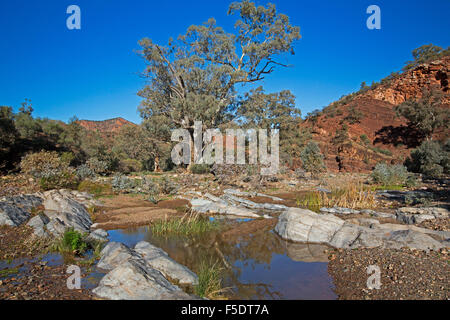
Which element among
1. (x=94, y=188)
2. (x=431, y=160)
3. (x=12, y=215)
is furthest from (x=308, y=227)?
(x=431, y=160)

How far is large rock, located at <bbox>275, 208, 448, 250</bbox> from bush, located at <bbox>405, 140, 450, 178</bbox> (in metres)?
15.7

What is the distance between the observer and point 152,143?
26.0 meters

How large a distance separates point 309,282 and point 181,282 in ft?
7.80

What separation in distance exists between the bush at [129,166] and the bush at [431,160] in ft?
76.9

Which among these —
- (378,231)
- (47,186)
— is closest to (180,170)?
(47,186)

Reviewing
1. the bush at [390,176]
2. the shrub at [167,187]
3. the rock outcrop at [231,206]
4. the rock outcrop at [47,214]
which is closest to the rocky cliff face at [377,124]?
the bush at [390,176]

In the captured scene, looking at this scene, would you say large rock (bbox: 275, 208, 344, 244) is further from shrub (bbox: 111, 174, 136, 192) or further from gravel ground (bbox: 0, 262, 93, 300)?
shrub (bbox: 111, 174, 136, 192)

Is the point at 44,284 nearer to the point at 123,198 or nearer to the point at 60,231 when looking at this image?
the point at 60,231

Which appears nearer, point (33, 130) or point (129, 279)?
point (129, 279)

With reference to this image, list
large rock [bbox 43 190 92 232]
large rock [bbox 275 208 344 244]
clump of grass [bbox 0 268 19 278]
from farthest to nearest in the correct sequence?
1. large rock [bbox 43 190 92 232]
2. large rock [bbox 275 208 344 244]
3. clump of grass [bbox 0 268 19 278]

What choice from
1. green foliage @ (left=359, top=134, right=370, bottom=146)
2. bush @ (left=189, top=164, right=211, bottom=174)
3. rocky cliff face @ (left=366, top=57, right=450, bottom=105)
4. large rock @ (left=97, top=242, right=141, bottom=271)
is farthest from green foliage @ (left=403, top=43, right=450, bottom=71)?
large rock @ (left=97, top=242, right=141, bottom=271)

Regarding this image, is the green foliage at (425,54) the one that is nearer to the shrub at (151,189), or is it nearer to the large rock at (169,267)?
the shrub at (151,189)

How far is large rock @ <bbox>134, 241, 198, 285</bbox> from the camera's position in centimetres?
470

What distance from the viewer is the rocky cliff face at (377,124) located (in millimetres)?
29359
